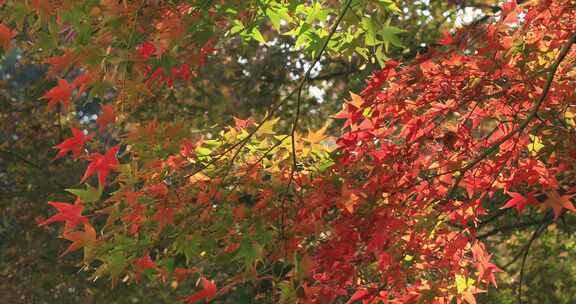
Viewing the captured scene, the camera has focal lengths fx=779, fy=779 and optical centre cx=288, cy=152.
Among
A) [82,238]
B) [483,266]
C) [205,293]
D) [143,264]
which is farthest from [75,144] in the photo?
[483,266]

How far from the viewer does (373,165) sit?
4.09 m

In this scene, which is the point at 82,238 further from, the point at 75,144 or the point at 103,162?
the point at 75,144

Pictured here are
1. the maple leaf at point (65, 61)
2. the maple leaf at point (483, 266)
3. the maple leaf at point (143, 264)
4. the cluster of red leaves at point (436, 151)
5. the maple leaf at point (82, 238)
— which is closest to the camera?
the maple leaf at point (65, 61)

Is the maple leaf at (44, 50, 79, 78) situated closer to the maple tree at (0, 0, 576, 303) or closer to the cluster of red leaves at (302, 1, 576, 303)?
the maple tree at (0, 0, 576, 303)

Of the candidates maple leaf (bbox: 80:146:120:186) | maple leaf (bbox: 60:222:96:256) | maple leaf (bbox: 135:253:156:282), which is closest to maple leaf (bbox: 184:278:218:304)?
maple leaf (bbox: 135:253:156:282)

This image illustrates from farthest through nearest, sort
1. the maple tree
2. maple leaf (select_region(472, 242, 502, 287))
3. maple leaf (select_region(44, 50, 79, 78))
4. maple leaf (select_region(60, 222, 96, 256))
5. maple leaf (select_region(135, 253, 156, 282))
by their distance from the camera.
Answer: maple leaf (select_region(472, 242, 502, 287)), maple leaf (select_region(135, 253, 156, 282)), the maple tree, maple leaf (select_region(60, 222, 96, 256)), maple leaf (select_region(44, 50, 79, 78))

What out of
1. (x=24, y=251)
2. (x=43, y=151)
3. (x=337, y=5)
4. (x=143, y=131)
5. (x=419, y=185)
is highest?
(x=337, y=5)

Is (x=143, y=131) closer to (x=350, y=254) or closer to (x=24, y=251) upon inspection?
(x=350, y=254)

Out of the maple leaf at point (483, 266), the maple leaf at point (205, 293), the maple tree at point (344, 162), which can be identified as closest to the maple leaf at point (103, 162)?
the maple tree at point (344, 162)

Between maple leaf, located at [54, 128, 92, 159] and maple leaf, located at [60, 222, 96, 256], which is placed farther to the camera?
maple leaf, located at [54, 128, 92, 159]

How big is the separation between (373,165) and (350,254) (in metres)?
0.48

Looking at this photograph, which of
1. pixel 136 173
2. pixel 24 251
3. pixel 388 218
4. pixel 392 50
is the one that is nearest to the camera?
pixel 136 173

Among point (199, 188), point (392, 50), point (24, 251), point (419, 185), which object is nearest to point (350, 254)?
point (419, 185)

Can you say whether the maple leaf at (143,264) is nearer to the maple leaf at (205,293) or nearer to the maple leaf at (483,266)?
the maple leaf at (205,293)
